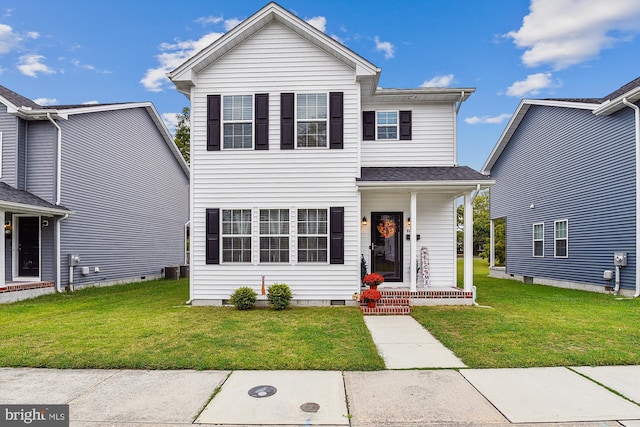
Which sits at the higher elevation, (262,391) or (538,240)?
(538,240)

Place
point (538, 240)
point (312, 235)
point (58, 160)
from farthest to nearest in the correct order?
point (538, 240) → point (58, 160) → point (312, 235)

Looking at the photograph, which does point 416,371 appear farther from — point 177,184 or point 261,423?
point 177,184

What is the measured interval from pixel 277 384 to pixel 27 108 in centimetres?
1224

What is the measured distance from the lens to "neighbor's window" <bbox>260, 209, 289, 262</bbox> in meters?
9.55

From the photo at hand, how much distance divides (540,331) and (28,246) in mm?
14284

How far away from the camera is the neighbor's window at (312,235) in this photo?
948 centimetres

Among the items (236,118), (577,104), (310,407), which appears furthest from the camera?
(577,104)

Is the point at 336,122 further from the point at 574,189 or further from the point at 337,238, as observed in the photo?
the point at 574,189

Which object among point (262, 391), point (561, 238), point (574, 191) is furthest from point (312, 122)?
point (561, 238)

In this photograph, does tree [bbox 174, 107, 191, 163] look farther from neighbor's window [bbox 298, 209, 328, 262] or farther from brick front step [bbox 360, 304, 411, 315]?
brick front step [bbox 360, 304, 411, 315]

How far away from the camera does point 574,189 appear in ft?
43.4

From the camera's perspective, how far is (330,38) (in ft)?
30.3

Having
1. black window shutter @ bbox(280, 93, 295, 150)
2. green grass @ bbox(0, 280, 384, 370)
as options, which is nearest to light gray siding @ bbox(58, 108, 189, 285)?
green grass @ bbox(0, 280, 384, 370)

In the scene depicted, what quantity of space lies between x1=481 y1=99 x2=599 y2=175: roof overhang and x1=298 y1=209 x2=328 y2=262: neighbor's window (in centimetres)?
924
